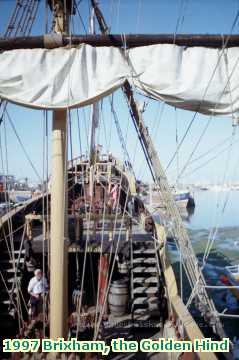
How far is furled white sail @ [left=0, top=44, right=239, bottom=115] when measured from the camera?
4332 millimetres

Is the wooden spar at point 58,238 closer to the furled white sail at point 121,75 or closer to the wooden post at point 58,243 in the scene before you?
the wooden post at point 58,243

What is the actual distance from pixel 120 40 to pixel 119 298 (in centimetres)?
547

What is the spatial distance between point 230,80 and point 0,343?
6.59m

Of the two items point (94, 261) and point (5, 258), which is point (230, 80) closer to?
point (94, 261)

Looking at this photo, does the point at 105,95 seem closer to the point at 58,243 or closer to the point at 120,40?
the point at 120,40

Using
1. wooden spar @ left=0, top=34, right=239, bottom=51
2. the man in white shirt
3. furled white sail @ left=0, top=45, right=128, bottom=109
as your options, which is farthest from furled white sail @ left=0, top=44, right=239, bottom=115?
the man in white shirt

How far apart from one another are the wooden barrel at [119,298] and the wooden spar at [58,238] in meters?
2.36

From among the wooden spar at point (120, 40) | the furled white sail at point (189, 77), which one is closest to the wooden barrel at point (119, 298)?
the furled white sail at point (189, 77)

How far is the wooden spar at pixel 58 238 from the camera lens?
13.3 ft

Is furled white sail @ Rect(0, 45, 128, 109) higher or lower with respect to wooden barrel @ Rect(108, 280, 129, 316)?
higher

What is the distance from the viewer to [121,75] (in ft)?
14.9

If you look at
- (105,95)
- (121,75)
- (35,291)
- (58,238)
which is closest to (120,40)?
(121,75)

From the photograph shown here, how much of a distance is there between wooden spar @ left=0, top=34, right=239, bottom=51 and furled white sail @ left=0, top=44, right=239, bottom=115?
117 mm

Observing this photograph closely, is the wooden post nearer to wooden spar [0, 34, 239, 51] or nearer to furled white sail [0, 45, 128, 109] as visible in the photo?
furled white sail [0, 45, 128, 109]
